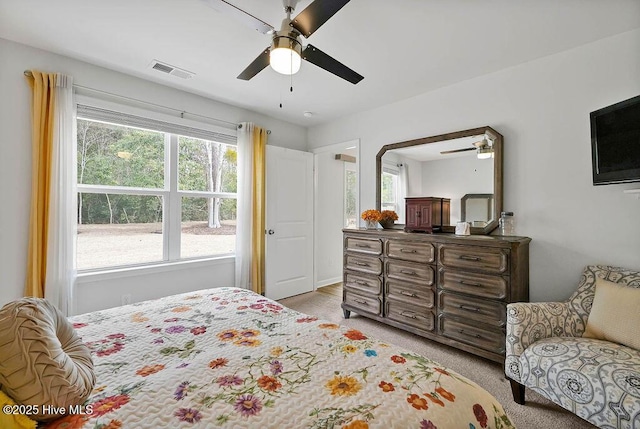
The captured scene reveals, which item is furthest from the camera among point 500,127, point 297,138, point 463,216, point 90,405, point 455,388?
point 297,138

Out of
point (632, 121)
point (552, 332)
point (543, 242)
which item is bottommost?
point (552, 332)

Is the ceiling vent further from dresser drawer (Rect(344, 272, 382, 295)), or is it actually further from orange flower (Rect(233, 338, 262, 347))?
dresser drawer (Rect(344, 272, 382, 295))

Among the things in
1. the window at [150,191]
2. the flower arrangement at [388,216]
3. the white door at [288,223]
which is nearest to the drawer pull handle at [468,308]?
the flower arrangement at [388,216]

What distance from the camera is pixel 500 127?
104 inches

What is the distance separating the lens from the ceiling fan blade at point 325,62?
1738 millimetres

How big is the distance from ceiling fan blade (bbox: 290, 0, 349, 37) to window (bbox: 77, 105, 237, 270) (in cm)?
221

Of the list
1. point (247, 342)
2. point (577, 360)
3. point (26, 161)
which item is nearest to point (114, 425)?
point (247, 342)

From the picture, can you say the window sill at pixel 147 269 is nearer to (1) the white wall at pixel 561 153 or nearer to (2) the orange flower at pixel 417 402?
(2) the orange flower at pixel 417 402

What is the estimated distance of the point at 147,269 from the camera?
9.69 ft

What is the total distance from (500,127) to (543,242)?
3.65ft

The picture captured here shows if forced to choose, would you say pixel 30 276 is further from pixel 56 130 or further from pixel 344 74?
pixel 344 74

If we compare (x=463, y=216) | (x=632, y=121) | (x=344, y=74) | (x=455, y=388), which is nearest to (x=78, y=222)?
(x=344, y=74)

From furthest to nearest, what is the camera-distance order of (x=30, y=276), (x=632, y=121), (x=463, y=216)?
(x=463, y=216) → (x=30, y=276) → (x=632, y=121)

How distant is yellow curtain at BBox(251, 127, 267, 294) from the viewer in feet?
12.1
